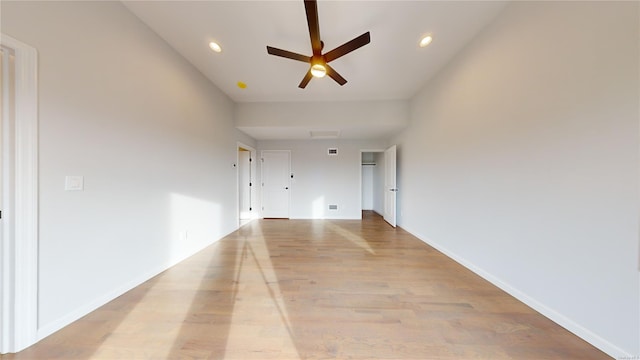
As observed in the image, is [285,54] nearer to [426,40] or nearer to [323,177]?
[426,40]

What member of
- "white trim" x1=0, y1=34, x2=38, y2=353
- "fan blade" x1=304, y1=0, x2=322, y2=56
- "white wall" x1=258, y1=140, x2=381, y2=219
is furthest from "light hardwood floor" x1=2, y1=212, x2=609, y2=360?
Answer: "white wall" x1=258, y1=140, x2=381, y2=219

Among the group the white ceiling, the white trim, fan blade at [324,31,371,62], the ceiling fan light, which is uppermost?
the white ceiling

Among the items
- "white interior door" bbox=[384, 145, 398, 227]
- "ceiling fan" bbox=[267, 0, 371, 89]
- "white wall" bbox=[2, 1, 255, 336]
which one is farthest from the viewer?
"white interior door" bbox=[384, 145, 398, 227]

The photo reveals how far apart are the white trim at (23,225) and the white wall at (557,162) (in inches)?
148

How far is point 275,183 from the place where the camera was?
221 inches

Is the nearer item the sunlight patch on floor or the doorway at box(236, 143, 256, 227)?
the sunlight patch on floor

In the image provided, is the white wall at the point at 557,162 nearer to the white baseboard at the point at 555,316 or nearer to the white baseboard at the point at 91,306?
the white baseboard at the point at 555,316

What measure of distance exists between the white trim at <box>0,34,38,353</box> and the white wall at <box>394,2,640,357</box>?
3.75 meters

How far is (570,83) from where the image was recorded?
145 centimetres

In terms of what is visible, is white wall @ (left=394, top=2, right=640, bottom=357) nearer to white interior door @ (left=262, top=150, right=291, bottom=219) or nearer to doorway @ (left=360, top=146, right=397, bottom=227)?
doorway @ (left=360, top=146, right=397, bottom=227)

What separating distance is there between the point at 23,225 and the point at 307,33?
2.82 metres

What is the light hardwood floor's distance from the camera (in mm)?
1309

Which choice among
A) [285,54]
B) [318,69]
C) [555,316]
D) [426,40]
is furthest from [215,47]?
[555,316]

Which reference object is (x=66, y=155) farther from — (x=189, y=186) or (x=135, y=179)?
(x=189, y=186)
